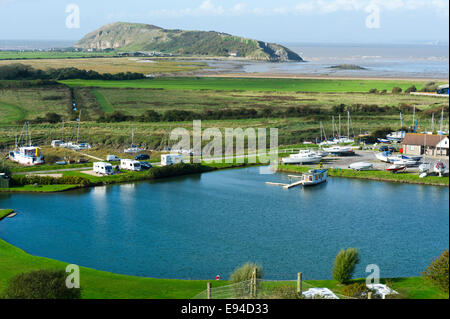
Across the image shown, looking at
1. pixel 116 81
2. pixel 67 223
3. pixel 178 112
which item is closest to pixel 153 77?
pixel 116 81

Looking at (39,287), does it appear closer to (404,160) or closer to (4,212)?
(4,212)

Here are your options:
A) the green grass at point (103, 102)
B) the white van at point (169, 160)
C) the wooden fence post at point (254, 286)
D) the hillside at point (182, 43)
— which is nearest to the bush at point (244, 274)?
the wooden fence post at point (254, 286)

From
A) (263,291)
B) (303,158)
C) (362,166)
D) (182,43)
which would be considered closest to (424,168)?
(362,166)

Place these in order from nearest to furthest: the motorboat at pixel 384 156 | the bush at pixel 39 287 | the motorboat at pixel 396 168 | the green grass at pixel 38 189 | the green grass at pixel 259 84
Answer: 1. the bush at pixel 39 287
2. the green grass at pixel 38 189
3. the motorboat at pixel 396 168
4. the motorboat at pixel 384 156
5. the green grass at pixel 259 84

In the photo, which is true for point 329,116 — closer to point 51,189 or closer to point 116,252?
point 51,189

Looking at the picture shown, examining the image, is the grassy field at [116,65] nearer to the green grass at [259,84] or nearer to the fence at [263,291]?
the green grass at [259,84]

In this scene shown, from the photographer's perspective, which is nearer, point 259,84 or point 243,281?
point 243,281
